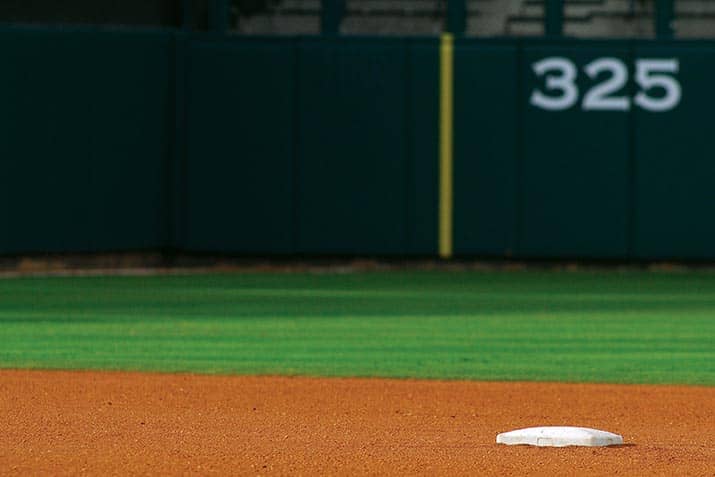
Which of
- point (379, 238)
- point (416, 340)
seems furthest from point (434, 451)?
point (379, 238)

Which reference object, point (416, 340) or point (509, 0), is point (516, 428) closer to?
point (416, 340)

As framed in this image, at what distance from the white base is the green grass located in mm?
2578

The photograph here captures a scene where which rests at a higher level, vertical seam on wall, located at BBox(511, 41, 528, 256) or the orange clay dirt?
vertical seam on wall, located at BBox(511, 41, 528, 256)

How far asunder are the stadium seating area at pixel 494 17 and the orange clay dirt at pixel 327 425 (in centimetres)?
966

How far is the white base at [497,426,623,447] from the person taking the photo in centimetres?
653

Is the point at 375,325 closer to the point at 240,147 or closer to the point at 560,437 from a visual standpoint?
the point at 560,437

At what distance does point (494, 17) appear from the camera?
18.3 m

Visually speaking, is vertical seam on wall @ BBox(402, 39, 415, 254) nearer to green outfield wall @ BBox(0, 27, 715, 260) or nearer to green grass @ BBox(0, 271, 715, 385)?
green outfield wall @ BBox(0, 27, 715, 260)

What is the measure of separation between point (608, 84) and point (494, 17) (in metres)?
1.56

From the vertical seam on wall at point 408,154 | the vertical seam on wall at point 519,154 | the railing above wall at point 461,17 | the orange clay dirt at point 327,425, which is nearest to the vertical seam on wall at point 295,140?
the railing above wall at point 461,17

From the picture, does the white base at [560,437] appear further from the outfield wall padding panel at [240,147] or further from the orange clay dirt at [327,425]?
the outfield wall padding panel at [240,147]

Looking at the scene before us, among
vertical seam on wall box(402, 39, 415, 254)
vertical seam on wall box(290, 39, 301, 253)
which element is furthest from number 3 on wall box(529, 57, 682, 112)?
vertical seam on wall box(290, 39, 301, 253)

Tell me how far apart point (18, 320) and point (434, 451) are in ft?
21.6

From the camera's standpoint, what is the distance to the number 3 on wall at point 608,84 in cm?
1773
